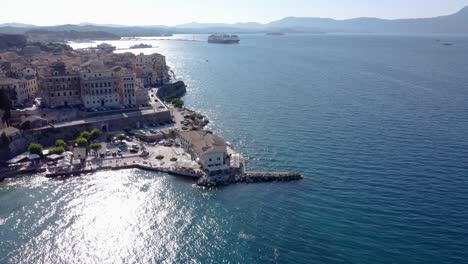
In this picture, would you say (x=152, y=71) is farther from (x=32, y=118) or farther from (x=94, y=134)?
(x=32, y=118)

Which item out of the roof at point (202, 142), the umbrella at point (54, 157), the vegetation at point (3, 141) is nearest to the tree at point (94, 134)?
the umbrella at point (54, 157)

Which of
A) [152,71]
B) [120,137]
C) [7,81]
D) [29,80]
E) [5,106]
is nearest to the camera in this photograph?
[120,137]

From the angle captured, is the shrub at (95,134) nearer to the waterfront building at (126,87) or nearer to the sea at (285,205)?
the sea at (285,205)

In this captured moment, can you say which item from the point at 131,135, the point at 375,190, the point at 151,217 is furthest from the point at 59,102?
the point at 375,190

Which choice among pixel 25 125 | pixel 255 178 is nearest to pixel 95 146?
pixel 25 125

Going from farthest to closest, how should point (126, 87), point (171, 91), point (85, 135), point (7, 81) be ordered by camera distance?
point (171, 91), point (126, 87), point (7, 81), point (85, 135)

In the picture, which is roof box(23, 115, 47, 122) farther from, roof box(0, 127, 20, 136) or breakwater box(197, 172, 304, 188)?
→ breakwater box(197, 172, 304, 188)

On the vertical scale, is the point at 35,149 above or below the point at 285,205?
above
